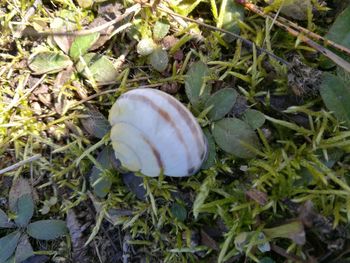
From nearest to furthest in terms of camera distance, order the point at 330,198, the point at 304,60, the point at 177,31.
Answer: the point at 330,198, the point at 304,60, the point at 177,31

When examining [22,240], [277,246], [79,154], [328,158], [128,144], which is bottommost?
[22,240]

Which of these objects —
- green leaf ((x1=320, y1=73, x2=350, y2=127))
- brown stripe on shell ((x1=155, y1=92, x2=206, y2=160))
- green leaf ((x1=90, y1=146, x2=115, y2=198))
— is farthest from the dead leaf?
green leaf ((x1=320, y1=73, x2=350, y2=127))

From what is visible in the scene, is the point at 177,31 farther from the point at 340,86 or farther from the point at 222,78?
the point at 340,86

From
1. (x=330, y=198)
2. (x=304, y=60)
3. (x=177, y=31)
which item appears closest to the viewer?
(x=330, y=198)

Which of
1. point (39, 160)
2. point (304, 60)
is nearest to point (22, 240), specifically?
point (39, 160)

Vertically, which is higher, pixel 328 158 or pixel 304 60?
pixel 304 60

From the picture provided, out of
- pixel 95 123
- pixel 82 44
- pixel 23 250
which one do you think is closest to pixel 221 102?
pixel 95 123

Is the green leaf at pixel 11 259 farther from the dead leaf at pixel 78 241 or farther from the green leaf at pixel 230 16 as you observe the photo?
the green leaf at pixel 230 16

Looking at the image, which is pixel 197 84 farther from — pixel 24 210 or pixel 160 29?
pixel 24 210
